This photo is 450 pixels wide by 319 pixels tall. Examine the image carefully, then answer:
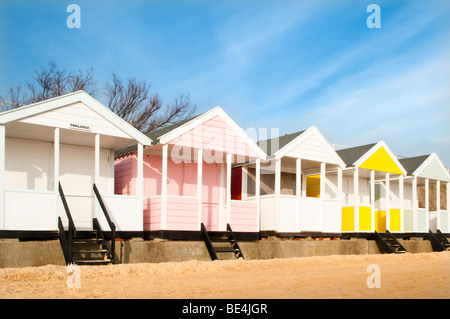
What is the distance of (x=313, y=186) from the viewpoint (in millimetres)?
22266

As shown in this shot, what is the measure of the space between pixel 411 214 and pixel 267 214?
7.81m

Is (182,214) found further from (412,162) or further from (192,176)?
(412,162)

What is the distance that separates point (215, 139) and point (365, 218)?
23.7 feet

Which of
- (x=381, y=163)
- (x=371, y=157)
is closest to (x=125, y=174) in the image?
(x=371, y=157)

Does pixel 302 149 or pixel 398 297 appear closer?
pixel 398 297

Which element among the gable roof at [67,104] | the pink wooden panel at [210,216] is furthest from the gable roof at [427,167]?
the gable roof at [67,104]

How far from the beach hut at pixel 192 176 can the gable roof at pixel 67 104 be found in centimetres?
93

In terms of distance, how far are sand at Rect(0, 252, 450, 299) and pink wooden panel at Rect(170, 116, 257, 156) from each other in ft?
11.8

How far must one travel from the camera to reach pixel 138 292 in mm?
9031

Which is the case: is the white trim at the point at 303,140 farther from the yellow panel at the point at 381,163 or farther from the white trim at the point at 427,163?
the white trim at the point at 427,163

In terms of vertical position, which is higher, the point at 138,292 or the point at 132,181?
the point at 132,181
